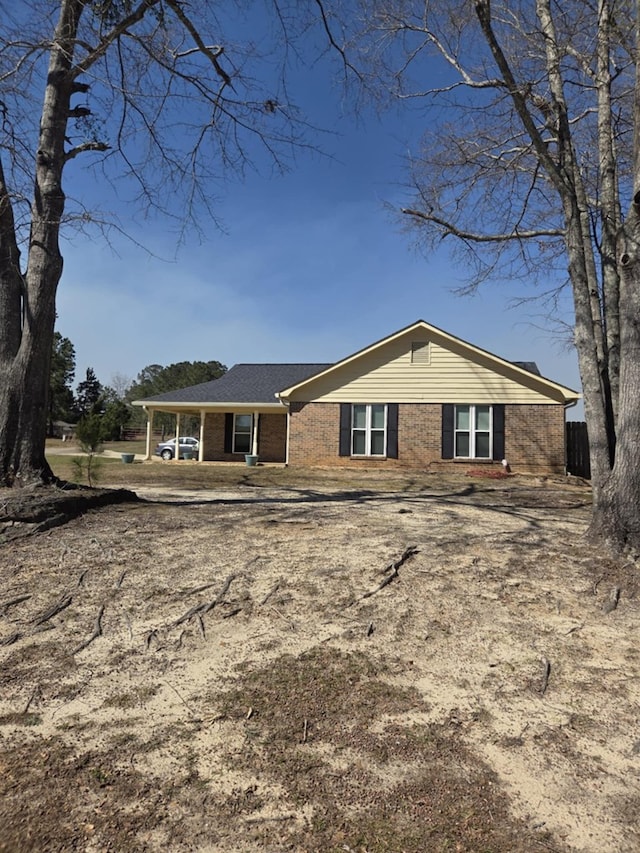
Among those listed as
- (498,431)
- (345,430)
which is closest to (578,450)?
(498,431)

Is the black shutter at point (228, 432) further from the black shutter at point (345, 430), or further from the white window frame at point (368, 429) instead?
the white window frame at point (368, 429)

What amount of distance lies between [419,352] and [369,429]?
282 cm

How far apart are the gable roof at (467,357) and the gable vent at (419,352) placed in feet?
1.06

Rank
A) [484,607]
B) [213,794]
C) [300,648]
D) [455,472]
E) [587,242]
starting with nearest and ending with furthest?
1. [213,794]
2. [300,648]
3. [484,607]
4. [587,242]
5. [455,472]

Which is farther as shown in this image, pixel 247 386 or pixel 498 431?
pixel 247 386

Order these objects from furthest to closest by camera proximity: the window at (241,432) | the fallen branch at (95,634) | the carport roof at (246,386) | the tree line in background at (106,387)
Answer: the tree line in background at (106,387)
the window at (241,432)
the carport roof at (246,386)
the fallen branch at (95,634)

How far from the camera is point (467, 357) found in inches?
655

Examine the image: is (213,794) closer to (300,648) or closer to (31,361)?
(300,648)

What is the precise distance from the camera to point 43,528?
5.59 m

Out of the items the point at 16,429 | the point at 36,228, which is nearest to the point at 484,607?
the point at 16,429

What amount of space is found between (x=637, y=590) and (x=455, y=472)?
11754 millimetres

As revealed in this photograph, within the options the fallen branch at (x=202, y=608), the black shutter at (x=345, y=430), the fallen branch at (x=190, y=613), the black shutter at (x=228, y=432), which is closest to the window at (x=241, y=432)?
the black shutter at (x=228, y=432)

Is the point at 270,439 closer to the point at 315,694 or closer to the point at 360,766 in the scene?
the point at 315,694

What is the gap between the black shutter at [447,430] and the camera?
1642cm
